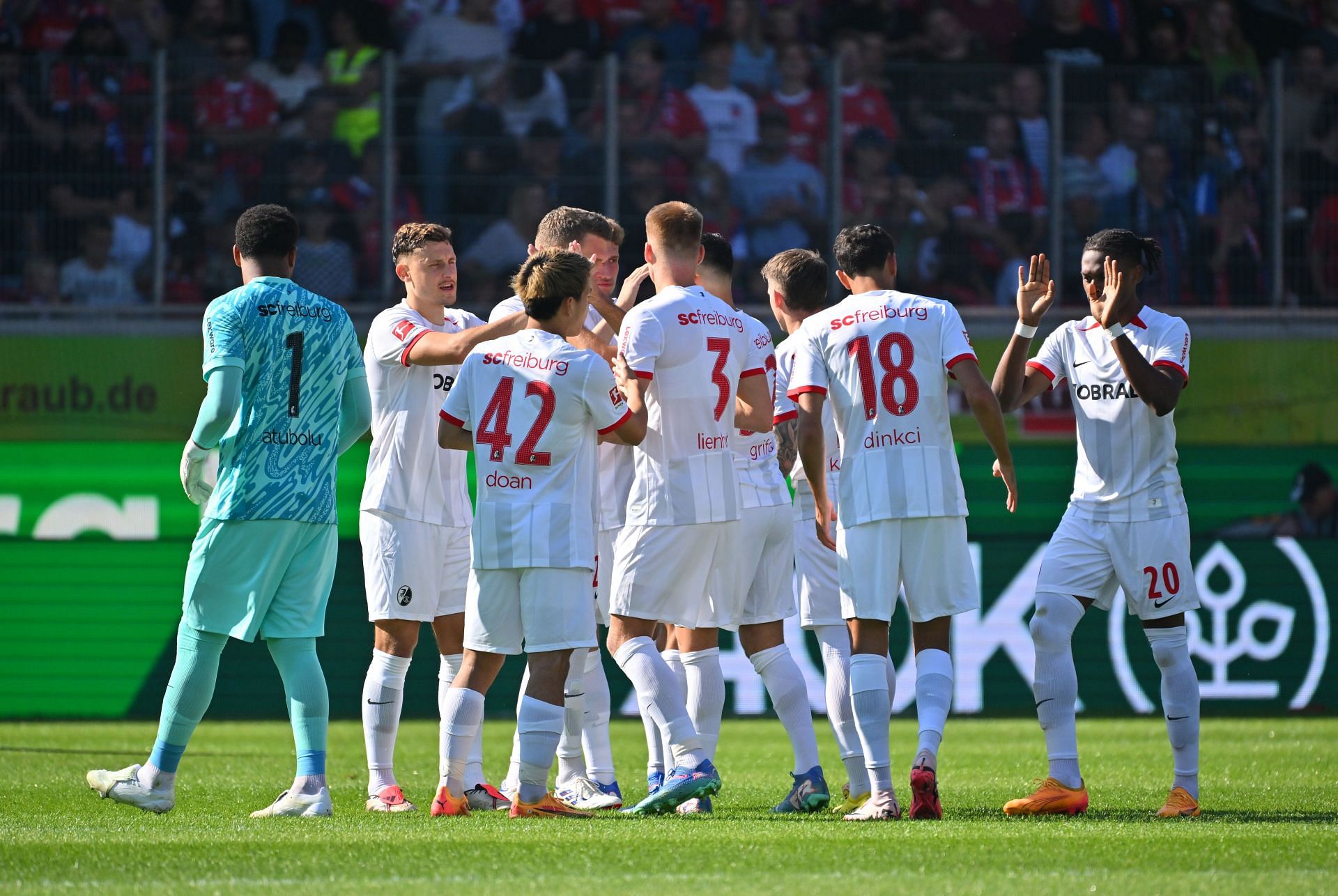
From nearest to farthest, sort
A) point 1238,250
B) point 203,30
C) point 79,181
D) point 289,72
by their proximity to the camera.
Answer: point 79,181, point 1238,250, point 289,72, point 203,30

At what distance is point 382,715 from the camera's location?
278 inches

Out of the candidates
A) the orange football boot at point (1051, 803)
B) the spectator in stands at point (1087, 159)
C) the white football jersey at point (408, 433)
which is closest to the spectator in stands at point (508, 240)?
A: the spectator in stands at point (1087, 159)

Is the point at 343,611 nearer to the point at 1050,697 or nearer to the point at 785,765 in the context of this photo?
the point at 785,765

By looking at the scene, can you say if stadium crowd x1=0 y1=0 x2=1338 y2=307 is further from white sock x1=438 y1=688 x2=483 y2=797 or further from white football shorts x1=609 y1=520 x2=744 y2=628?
white sock x1=438 y1=688 x2=483 y2=797

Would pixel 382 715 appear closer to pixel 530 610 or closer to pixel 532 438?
pixel 530 610

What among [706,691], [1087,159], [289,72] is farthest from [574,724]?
[289,72]

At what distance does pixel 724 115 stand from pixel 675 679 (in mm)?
8100

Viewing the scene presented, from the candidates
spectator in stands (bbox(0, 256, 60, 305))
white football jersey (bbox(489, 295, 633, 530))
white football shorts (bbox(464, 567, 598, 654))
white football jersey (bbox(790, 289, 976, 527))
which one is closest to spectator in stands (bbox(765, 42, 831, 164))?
spectator in stands (bbox(0, 256, 60, 305))

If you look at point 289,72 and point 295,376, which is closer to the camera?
point 295,376

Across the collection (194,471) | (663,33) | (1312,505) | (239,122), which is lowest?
(1312,505)

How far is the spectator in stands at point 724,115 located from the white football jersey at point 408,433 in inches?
272

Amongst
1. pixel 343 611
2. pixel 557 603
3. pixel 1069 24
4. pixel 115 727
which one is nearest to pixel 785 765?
pixel 557 603

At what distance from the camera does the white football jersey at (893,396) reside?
21.5 feet

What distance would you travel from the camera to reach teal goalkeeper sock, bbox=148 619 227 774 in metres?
6.41
